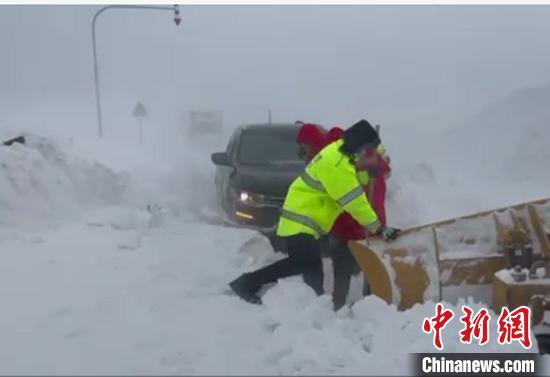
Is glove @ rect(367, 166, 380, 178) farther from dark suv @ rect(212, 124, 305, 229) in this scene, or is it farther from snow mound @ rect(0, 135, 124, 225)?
snow mound @ rect(0, 135, 124, 225)

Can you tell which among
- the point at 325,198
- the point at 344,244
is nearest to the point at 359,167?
the point at 325,198

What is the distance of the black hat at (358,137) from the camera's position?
5035 millimetres

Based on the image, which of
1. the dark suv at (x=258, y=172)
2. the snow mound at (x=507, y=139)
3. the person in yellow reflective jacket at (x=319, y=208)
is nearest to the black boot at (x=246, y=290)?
the person in yellow reflective jacket at (x=319, y=208)

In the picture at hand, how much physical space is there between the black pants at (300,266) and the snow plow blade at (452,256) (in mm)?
321

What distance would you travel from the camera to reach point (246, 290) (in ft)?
18.1

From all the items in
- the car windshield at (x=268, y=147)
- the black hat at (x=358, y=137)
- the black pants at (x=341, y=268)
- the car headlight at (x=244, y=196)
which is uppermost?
the black hat at (x=358, y=137)

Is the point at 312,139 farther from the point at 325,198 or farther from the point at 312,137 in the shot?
the point at 325,198

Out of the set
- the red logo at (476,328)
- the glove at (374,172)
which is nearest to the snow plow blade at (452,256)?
the red logo at (476,328)

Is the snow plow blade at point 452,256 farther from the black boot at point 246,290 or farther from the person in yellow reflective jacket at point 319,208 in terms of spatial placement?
the black boot at point 246,290

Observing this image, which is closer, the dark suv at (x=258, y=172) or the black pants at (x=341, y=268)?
the black pants at (x=341, y=268)

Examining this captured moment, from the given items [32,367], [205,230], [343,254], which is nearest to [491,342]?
[343,254]

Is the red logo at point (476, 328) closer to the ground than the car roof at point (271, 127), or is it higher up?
closer to the ground

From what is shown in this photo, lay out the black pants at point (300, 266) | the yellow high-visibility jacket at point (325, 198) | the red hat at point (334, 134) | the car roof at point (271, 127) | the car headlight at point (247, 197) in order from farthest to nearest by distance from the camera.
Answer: the car roof at point (271, 127) → the car headlight at point (247, 197) → the red hat at point (334, 134) → the black pants at point (300, 266) → the yellow high-visibility jacket at point (325, 198)

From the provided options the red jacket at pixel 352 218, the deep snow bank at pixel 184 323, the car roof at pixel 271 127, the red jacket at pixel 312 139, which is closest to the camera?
the deep snow bank at pixel 184 323
